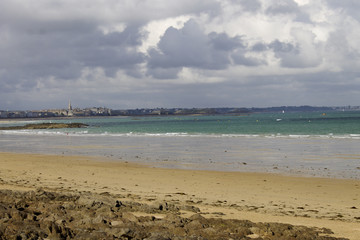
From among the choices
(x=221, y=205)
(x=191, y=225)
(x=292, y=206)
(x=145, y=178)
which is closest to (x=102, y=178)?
(x=145, y=178)

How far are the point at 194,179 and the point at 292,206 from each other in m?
6.41

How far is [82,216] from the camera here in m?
8.66

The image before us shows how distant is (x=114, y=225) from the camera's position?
8.14 m

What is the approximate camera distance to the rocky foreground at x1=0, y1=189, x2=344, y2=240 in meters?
7.51

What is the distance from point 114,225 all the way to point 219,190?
23.1ft

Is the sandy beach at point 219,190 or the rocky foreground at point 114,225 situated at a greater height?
the rocky foreground at point 114,225

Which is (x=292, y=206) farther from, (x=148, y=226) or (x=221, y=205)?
(x=148, y=226)

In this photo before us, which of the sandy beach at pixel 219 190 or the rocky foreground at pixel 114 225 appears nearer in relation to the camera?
the rocky foreground at pixel 114 225

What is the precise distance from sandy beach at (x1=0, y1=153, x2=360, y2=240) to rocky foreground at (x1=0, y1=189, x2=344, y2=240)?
428 millimetres

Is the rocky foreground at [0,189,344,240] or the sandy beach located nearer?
the rocky foreground at [0,189,344,240]

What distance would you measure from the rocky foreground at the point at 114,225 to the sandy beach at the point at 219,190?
428mm

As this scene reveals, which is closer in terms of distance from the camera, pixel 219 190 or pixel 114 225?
pixel 114 225

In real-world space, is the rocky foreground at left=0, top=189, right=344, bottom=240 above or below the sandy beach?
above

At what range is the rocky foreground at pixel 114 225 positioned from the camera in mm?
7508
